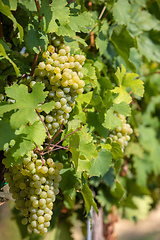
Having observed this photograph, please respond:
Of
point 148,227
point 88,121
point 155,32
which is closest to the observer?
point 88,121

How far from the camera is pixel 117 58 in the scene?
3.22 feet

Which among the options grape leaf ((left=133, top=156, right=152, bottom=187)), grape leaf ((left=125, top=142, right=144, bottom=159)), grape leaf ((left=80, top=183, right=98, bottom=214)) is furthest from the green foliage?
grape leaf ((left=133, top=156, right=152, bottom=187))

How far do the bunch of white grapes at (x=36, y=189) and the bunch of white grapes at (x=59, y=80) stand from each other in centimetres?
10

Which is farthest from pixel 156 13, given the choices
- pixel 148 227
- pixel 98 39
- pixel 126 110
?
pixel 148 227

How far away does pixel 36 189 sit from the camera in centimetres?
59

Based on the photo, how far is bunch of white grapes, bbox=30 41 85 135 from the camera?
1.98ft

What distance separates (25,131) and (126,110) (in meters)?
0.32

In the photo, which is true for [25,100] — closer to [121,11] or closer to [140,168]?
[121,11]

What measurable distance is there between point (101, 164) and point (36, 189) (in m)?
0.23

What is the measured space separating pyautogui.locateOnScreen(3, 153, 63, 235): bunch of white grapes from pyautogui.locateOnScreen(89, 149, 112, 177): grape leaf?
15 centimetres

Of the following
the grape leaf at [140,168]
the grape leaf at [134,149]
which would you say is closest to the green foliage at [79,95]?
the grape leaf at [134,149]

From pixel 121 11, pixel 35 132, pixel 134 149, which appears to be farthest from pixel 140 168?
pixel 35 132

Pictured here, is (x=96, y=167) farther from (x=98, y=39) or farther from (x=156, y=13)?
(x=156, y=13)

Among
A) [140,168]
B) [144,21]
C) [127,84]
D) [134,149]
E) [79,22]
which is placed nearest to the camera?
[79,22]
